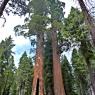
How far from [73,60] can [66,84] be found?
7563mm

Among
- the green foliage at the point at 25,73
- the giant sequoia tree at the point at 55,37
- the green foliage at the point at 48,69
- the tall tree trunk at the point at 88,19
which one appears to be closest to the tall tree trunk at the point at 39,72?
the giant sequoia tree at the point at 55,37

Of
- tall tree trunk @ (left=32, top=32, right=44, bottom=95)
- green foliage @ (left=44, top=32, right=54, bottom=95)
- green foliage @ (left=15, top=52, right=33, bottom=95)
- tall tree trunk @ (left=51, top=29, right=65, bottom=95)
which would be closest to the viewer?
tall tree trunk @ (left=32, top=32, right=44, bottom=95)

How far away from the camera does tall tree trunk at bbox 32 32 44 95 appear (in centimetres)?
1730

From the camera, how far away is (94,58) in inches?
862

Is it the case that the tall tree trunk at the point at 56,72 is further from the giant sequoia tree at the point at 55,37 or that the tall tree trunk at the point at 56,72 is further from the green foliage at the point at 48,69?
the green foliage at the point at 48,69

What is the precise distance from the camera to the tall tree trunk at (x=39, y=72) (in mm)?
17295

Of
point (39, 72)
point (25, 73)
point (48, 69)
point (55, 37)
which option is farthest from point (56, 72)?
point (25, 73)

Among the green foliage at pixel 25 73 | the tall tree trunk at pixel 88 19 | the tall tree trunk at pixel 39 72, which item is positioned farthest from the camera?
the green foliage at pixel 25 73

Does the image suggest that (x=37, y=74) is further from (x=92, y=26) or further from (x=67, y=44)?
(x=92, y=26)

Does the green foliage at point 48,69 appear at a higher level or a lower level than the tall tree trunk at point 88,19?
higher

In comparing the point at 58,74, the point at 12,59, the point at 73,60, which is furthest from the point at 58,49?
the point at 12,59

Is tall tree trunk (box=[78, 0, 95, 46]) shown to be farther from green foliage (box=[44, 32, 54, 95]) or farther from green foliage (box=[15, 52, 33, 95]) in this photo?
green foliage (box=[15, 52, 33, 95])

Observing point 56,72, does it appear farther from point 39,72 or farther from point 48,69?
point 48,69

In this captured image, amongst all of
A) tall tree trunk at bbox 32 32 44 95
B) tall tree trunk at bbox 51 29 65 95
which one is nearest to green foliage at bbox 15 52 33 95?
tall tree trunk at bbox 51 29 65 95
